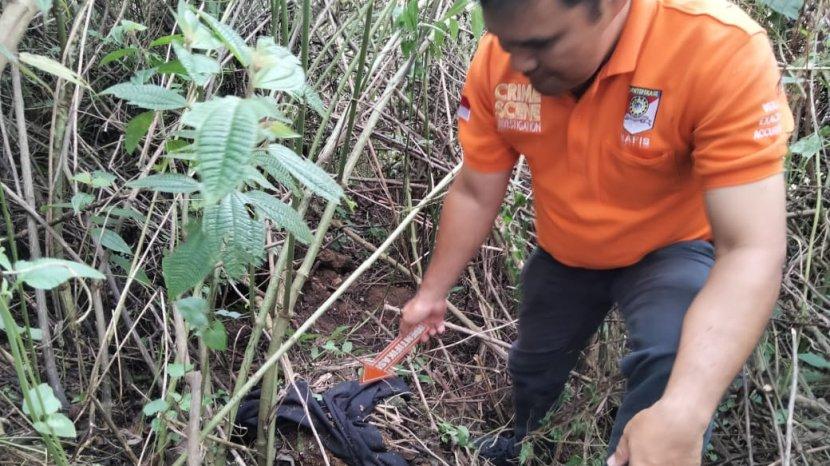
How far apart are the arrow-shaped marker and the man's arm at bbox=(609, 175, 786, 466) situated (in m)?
0.77

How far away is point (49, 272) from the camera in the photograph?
1082 millimetres

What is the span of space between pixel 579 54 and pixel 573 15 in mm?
101

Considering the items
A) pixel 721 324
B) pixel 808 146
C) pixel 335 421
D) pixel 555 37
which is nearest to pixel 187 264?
pixel 555 37

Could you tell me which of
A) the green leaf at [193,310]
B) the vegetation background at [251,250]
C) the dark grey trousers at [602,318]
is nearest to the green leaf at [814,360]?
the vegetation background at [251,250]

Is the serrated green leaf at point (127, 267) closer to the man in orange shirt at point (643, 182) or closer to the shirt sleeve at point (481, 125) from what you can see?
the man in orange shirt at point (643, 182)

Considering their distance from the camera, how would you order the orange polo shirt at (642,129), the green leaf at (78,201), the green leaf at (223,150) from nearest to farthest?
the green leaf at (223,150) < the orange polo shirt at (642,129) < the green leaf at (78,201)

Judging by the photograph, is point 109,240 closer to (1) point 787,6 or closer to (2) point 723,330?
(2) point 723,330

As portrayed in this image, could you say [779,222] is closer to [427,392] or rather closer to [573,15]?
[573,15]

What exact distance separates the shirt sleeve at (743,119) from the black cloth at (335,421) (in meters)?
1.32

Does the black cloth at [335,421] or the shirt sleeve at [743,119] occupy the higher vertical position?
Answer: the shirt sleeve at [743,119]

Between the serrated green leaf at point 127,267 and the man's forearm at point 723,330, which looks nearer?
the man's forearm at point 723,330

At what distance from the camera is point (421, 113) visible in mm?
3014

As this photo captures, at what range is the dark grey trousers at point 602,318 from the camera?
1408mm

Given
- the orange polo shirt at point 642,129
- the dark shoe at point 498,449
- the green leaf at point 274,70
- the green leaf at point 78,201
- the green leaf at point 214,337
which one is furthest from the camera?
the dark shoe at point 498,449
